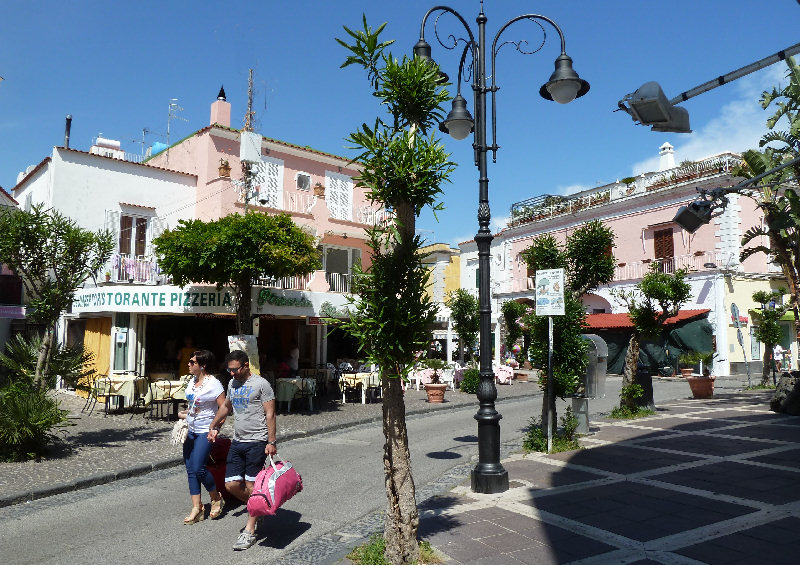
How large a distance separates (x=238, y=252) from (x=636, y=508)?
402 inches

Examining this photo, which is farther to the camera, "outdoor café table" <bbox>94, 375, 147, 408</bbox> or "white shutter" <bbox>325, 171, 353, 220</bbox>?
"white shutter" <bbox>325, 171, 353, 220</bbox>

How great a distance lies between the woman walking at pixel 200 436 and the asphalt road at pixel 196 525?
161 mm

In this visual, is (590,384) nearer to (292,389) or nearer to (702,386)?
(292,389)

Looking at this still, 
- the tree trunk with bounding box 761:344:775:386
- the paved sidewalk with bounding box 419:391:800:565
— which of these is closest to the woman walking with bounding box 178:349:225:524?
the paved sidewalk with bounding box 419:391:800:565

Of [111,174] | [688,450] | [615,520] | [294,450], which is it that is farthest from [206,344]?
[615,520]

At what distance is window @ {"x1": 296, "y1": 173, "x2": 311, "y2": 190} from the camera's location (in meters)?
22.5

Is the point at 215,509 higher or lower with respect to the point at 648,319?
lower

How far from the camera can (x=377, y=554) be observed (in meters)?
4.67

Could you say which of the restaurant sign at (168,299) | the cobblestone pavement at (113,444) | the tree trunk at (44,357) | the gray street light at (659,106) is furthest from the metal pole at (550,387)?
the restaurant sign at (168,299)

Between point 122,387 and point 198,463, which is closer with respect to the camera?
point 198,463

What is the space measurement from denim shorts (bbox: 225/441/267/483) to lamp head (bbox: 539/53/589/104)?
551cm

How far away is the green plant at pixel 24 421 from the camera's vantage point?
8734 millimetres

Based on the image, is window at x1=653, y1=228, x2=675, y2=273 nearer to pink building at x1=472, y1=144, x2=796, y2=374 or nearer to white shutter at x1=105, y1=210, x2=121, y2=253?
pink building at x1=472, y1=144, x2=796, y2=374

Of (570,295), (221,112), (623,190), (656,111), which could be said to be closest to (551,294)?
(570,295)
